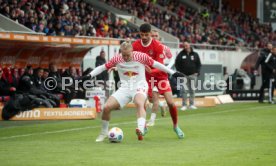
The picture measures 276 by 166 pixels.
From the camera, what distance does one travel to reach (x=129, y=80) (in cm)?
1430

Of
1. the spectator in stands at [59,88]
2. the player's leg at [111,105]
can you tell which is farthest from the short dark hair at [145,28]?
the spectator in stands at [59,88]

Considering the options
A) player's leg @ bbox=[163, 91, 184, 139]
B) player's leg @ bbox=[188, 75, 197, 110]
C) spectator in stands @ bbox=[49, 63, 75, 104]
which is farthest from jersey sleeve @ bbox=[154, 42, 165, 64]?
player's leg @ bbox=[188, 75, 197, 110]

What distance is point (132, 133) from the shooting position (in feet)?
53.3

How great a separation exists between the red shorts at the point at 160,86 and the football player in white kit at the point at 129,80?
1667 millimetres

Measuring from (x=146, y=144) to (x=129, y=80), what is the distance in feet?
4.64

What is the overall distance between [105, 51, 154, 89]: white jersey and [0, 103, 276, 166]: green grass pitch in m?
1.13

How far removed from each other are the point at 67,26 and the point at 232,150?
17.4m

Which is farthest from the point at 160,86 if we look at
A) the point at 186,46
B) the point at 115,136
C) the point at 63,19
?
the point at 63,19

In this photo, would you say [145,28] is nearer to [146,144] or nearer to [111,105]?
[111,105]

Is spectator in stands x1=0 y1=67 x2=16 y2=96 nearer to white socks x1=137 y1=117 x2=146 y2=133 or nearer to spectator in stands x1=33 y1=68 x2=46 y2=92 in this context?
spectator in stands x1=33 y1=68 x2=46 y2=92

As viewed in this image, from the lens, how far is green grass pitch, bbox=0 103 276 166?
11.1 metres

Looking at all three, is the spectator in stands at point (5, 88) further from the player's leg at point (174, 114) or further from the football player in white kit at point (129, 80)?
the football player in white kit at point (129, 80)

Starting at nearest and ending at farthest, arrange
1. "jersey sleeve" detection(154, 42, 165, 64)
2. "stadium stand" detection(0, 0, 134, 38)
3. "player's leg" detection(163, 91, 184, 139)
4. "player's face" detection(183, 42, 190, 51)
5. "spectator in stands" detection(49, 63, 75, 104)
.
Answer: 1. "player's leg" detection(163, 91, 184, 139)
2. "jersey sleeve" detection(154, 42, 165, 64)
3. "spectator in stands" detection(49, 63, 75, 104)
4. "player's face" detection(183, 42, 190, 51)
5. "stadium stand" detection(0, 0, 134, 38)

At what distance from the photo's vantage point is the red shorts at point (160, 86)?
1601 cm
